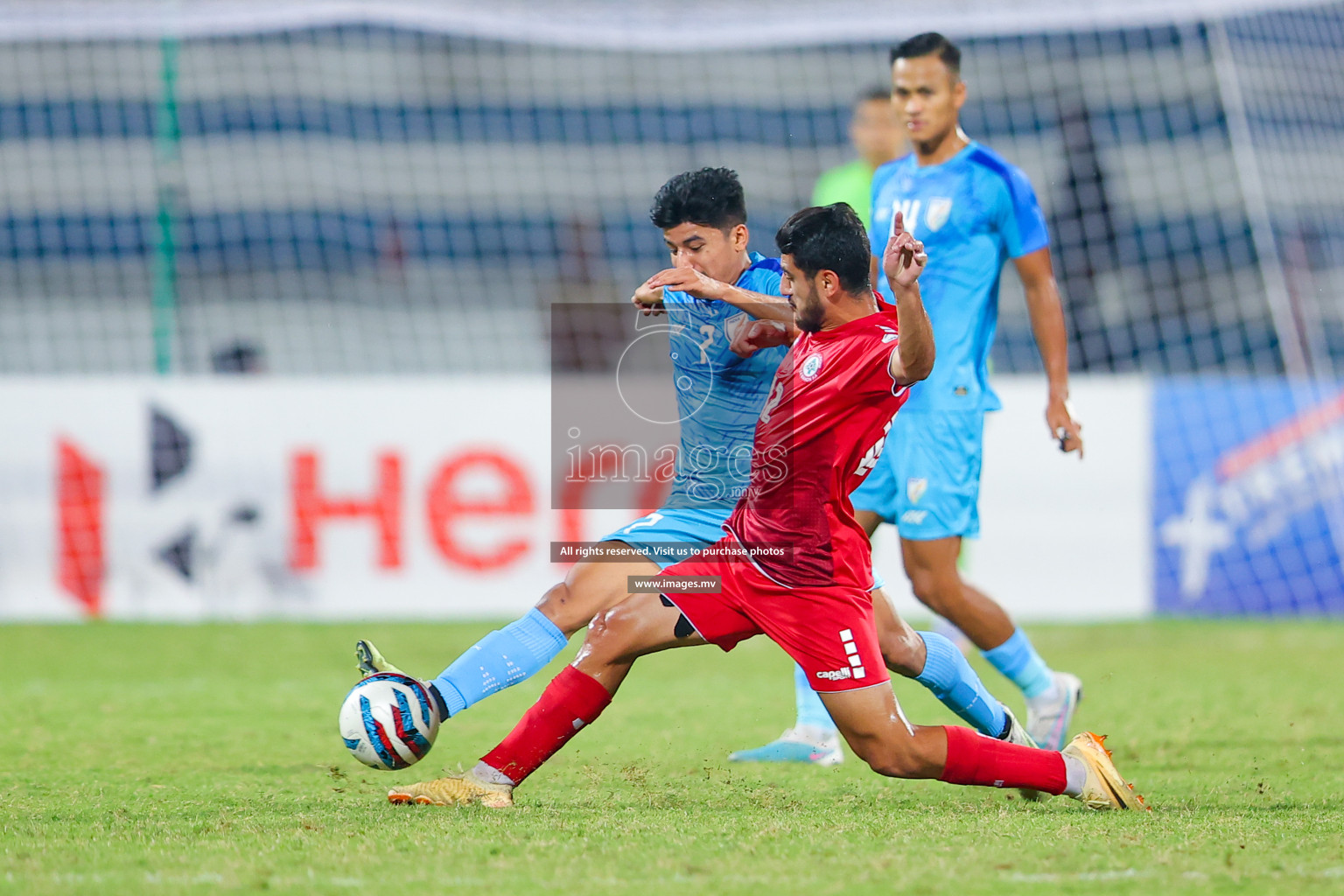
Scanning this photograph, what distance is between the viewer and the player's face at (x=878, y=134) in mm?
6281

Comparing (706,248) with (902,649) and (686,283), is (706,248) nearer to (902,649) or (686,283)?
(686,283)

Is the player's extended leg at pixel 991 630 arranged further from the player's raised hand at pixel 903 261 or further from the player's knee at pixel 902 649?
the player's raised hand at pixel 903 261

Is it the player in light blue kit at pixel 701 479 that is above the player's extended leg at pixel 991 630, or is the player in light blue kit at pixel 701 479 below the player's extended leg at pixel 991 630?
above

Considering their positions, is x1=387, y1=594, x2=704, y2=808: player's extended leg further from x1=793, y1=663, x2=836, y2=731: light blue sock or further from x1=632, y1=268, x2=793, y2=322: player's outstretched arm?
x1=793, y1=663, x2=836, y2=731: light blue sock

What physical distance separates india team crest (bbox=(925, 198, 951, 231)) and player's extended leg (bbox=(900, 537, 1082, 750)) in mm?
1013

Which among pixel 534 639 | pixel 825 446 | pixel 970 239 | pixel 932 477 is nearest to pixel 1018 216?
pixel 970 239

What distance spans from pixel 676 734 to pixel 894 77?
2.30 m

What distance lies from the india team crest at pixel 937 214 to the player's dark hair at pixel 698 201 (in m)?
1.14

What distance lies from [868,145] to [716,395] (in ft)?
8.58

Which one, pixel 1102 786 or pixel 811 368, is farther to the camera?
pixel 1102 786

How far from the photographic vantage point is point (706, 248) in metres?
3.94

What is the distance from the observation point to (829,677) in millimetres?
3559

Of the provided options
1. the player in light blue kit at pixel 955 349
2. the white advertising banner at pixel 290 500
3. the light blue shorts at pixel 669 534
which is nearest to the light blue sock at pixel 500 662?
the light blue shorts at pixel 669 534

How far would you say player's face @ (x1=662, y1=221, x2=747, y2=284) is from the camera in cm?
393
